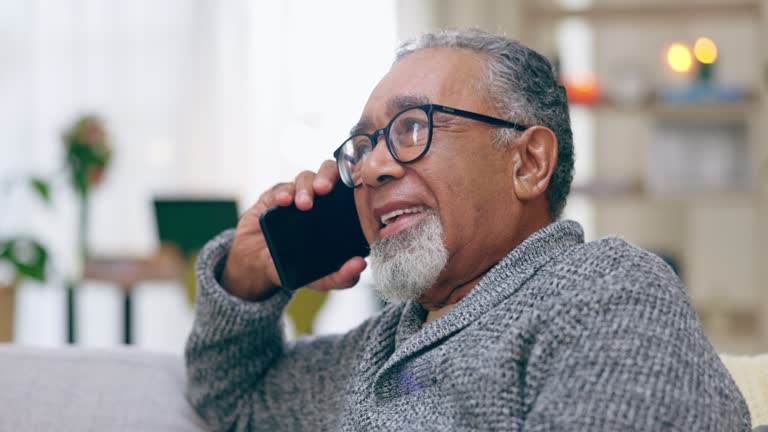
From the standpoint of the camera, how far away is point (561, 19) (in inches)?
149

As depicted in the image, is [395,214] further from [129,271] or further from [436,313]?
[129,271]

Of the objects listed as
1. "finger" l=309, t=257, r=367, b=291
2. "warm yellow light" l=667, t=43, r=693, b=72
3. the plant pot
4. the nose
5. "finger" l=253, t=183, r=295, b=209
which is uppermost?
"warm yellow light" l=667, t=43, r=693, b=72

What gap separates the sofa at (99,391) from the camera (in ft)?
3.83

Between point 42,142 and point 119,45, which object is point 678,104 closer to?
point 119,45

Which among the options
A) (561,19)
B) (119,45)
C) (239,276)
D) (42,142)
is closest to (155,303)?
(42,142)

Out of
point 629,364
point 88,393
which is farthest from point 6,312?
point 629,364

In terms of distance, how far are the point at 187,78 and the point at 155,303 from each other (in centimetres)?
111

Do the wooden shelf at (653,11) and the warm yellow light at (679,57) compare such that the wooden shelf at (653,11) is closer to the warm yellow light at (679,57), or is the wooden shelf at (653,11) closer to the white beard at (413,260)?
the warm yellow light at (679,57)

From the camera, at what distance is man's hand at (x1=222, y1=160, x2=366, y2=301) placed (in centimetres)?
128

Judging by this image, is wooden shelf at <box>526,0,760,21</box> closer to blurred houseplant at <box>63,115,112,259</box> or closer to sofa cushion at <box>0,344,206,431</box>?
blurred houseplant at <box>63,115,112,259</box>

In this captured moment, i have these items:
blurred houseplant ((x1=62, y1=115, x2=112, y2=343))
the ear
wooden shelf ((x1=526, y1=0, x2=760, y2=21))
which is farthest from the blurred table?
the ear

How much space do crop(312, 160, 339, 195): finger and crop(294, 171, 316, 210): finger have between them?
12 mm

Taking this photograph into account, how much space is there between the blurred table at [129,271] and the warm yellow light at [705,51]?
90.3 inches

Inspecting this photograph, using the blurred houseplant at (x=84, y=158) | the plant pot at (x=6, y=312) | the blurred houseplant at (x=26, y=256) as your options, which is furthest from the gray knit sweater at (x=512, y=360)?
the blurred houseplant at (x=84, y=158)
